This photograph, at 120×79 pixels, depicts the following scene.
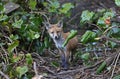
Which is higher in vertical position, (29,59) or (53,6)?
(53,6)

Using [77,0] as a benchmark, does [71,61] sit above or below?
below

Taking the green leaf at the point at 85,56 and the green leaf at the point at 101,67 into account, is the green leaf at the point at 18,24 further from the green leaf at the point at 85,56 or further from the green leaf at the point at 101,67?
the green leaf at the point at 101,67

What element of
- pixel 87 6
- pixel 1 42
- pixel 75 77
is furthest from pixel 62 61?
pixel 87 6

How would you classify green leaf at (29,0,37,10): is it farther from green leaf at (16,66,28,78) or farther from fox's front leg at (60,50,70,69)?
green leaf at (16,66,28,78)

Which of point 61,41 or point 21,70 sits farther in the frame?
point 61,41

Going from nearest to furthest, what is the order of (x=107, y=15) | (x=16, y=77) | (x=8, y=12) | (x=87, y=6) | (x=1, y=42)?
1. (x=16, y=77)
2. (x=107, y=15)
3. (x=1, y=42)
4. (x=8, y=12)
5. (x=87, y=6)

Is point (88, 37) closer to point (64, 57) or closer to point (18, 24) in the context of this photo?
point (64, 57)

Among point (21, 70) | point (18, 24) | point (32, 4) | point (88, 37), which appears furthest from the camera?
point (32, 4)

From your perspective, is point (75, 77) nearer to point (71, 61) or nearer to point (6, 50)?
point (71, 61)

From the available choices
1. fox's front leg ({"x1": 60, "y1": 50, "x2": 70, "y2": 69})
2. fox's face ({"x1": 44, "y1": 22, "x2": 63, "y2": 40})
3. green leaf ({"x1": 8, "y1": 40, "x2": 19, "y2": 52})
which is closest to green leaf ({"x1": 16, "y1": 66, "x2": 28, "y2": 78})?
green leaf ({"x1": 8, "y1": 40, "x2": 19, "y2": 52})

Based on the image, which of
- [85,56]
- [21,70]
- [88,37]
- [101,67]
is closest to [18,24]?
[21,70]

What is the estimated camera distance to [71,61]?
748 centimetres

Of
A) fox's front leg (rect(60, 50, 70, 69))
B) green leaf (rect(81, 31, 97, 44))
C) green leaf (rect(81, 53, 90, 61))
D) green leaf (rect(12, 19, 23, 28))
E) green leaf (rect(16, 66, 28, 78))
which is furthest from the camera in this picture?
green leaf (rect(12, 19, 23, 28))

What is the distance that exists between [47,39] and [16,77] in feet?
5.07
